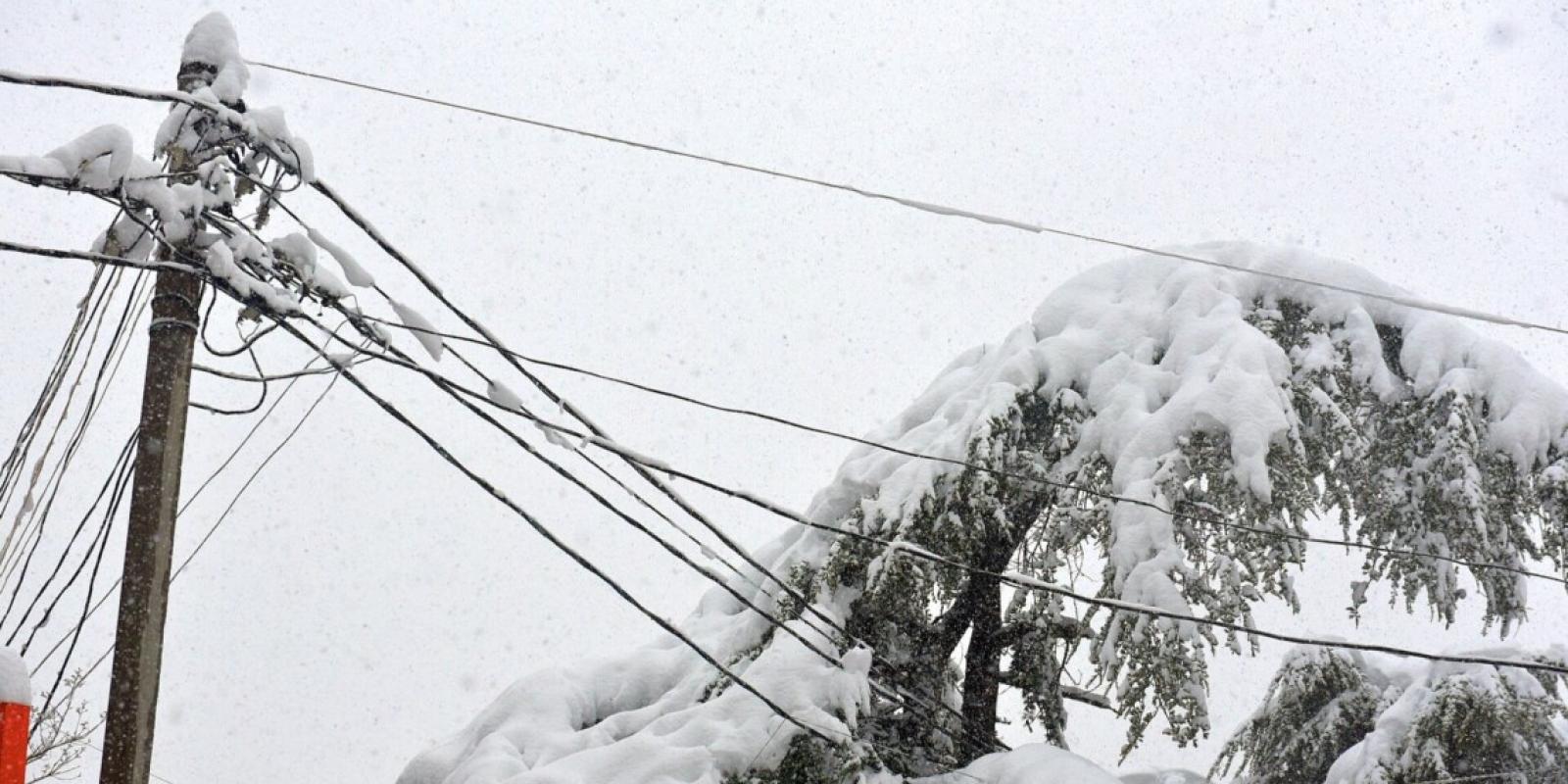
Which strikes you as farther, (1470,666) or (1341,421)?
(1470,666)

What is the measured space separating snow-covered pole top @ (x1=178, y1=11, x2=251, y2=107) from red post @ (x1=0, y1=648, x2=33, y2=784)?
7.11 ft

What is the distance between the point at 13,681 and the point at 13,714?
0.10m

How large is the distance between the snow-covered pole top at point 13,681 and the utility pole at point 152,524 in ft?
1.63

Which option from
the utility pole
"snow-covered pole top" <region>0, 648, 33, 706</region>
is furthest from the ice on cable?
"snow-covered pole top" <region>0, 648, 33, 706</region>

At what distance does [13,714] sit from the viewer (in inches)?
130

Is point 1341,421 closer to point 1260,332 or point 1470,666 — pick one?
point 1260,332

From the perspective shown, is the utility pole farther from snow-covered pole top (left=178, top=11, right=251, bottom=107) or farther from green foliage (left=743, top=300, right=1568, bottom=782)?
green foliage (left=743, top=300, right=1568, bottom=782)

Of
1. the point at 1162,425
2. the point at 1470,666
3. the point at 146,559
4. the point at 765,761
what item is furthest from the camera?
the point at 1470,666

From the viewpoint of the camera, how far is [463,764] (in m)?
6.34

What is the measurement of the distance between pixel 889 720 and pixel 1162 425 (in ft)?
7.35

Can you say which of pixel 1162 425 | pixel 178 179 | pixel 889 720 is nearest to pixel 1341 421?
pixel 1162 425

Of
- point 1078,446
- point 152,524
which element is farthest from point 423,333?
point 1078,446

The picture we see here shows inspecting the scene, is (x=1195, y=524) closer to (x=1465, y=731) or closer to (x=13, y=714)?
(x=1465, y=731)

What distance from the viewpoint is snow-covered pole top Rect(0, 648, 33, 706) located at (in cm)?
326
